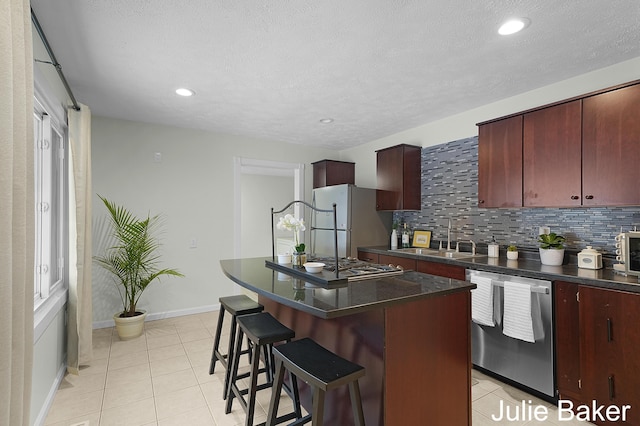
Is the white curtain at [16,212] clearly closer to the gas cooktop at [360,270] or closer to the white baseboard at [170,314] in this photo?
the gas cooktop at [360,270]

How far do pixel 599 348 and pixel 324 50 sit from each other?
265 cm

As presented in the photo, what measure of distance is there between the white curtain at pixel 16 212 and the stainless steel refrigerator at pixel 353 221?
10.9 feet

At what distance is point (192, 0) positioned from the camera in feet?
5.72

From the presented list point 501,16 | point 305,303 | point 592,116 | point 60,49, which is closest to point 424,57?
point 501,16

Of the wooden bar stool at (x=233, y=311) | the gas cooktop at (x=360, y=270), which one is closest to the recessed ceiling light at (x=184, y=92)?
the wooden bar stool at (x=233, y=311)

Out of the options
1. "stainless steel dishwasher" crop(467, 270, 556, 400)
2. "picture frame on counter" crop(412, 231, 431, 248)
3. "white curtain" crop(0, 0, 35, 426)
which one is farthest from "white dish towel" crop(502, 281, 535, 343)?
"white curtain" crop(0, 0, 35, 426)

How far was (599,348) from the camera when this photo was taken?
2004 mm

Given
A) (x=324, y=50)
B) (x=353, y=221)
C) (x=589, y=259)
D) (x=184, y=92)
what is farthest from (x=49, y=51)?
(x=589, y=259)

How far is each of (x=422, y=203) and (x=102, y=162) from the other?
3.93 m

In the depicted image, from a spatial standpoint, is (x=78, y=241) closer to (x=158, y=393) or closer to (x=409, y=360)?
(x=158, y=393)

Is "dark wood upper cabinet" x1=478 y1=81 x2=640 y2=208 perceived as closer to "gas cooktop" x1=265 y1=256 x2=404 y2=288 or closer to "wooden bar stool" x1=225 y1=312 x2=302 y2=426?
"gas cooktop" x1=265 y1=256 x2=404 y2=288

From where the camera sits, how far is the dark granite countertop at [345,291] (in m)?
1.35

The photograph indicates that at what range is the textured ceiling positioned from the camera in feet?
5.97

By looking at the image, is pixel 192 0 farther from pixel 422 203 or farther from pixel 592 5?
pixel 422 203
